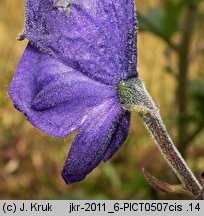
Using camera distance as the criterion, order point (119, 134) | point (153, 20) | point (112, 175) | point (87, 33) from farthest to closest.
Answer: point (112, 175)
point (153, 20)
point (119, 134)
point (87, 33)

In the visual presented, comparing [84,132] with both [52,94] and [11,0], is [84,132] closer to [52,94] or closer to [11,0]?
[52,94]

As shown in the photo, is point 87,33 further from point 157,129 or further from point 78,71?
point 157,129

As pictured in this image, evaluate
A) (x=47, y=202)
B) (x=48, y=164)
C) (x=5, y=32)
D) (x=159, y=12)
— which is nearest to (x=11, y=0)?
(x=5, y=32)

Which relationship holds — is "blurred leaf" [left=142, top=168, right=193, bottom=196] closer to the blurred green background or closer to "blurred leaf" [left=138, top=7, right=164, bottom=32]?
"blurred leaf" [left=138, top=7, right=164, bottom=32]

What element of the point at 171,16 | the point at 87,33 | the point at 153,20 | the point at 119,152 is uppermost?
the point at 87,33

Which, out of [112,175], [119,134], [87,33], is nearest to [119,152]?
[112,175]

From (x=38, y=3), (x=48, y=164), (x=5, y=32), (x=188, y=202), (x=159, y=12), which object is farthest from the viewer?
(x=5, y=32)
